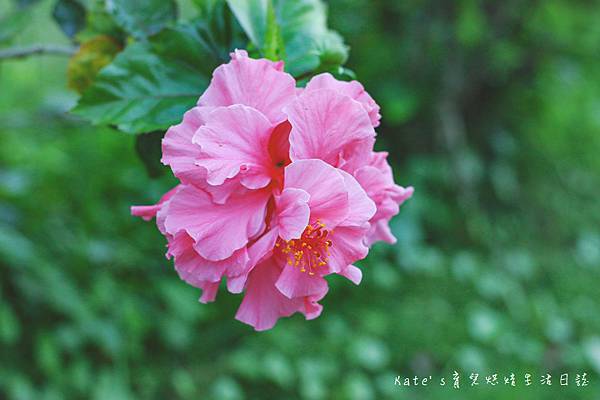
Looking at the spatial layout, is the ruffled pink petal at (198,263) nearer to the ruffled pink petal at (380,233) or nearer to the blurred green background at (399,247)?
the ruffled pink petal at (380,233)

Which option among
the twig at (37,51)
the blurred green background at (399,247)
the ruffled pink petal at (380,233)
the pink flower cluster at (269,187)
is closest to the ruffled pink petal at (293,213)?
the pink flower cluster at (269,187)

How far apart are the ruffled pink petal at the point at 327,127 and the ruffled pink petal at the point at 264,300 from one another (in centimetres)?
11

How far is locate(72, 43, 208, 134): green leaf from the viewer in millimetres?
A: 683

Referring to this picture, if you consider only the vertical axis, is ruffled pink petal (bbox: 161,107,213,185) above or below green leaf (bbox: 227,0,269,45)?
below

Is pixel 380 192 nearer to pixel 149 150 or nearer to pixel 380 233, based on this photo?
pixel 380 233

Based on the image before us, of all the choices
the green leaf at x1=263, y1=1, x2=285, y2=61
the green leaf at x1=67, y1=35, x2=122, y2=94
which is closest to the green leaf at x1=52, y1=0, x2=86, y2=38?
the green leaf at x1=67, y1=35, x2=122, y2=94

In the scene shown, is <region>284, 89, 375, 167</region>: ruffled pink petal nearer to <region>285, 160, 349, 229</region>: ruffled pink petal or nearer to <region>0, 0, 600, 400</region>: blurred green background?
<region>285, 160, 349, 229</region>: ruffled pink petal

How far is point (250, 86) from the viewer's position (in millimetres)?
584

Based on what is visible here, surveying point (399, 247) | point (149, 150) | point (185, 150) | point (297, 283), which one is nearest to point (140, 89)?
point (149, 150)

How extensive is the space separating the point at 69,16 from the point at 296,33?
39 cm

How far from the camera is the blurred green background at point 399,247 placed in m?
1.77

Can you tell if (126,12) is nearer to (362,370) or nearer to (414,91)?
(362,370)

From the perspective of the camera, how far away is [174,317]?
1.85m

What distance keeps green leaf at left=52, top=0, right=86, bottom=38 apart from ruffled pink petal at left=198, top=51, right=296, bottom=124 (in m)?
0.44
